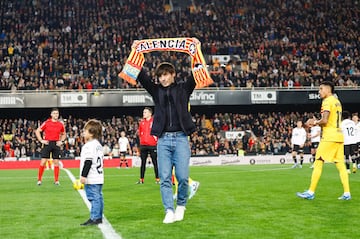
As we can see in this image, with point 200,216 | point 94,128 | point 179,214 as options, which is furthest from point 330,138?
point 94,128

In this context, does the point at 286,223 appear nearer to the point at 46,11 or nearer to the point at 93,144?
the point at 93,144

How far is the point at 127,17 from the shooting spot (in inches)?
1863

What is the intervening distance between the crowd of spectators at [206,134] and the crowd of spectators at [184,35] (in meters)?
2.62

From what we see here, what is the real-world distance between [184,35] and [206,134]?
1061cm

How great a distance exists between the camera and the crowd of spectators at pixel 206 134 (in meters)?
35.4

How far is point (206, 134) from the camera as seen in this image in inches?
1518

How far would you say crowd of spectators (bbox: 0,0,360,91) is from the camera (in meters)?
40.4

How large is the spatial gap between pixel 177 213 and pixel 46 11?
41986mm

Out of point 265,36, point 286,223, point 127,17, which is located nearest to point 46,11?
point 127,17

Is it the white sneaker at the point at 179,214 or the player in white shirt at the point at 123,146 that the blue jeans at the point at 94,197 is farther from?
the player in white shirt at the point at 123,146

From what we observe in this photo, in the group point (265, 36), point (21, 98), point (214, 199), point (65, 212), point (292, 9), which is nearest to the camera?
point (65, 212)

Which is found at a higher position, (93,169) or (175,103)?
(175,103)

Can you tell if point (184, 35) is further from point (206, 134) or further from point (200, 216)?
point (200, 216)

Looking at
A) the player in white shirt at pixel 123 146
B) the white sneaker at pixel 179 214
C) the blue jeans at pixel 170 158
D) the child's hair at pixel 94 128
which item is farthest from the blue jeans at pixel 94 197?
the player in white shirt at pixel 123 146
